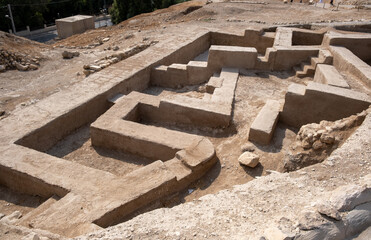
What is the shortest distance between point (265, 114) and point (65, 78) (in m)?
5.44

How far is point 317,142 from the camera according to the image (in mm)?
4141

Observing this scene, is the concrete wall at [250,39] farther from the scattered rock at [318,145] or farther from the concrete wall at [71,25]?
the concrete wall at [71,25]

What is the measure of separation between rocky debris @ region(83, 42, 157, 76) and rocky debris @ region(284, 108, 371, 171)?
5471 millimetres

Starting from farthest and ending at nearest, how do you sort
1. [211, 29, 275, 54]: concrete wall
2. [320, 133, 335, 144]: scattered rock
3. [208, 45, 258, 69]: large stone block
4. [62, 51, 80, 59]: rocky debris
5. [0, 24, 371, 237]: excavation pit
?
[211, 29, 275, 54]: concrete wall < [62, 51, 80, 59]: rocky debris < [208, 45, 258, 69]: large stone block < [320, 133, 335, 144]: scattered rock < [0, 24, 371, 237]: excavation pit

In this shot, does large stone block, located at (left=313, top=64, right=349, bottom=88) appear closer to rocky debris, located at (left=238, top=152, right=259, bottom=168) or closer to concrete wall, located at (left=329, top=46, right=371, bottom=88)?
concrete wall, located at (left=329, top=46, right=371, bottom=88)

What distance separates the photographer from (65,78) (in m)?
7.71

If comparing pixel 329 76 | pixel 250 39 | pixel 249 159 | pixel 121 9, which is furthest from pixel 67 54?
pixel 121 9

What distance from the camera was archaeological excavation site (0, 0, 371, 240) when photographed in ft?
8.52

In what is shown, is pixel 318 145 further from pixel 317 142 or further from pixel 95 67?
pixel 95 67

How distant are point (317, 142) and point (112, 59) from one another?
6207mm

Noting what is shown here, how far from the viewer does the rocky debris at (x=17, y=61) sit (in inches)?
341

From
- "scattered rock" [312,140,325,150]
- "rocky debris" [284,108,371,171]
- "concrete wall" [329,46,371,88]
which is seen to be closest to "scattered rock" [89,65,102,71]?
"rocky debris" [284,108,371,171]

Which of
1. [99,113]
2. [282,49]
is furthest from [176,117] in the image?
[282,49]

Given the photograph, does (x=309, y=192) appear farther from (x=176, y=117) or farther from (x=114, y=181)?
(x=176, y=117)
